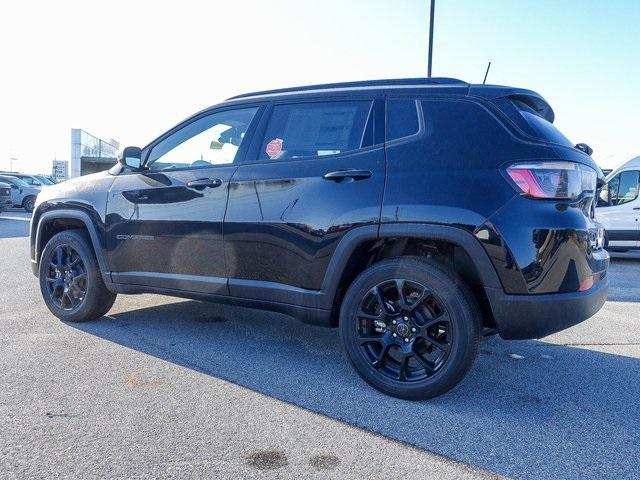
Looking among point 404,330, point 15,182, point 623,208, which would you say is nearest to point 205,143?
point 404,330

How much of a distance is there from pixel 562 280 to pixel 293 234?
1.64m

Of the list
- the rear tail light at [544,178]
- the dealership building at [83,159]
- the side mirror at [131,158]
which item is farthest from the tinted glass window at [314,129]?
the dealership building at [83,159]

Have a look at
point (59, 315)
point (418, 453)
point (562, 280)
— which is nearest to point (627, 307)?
point (562, 280)

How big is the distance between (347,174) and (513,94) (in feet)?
3.68

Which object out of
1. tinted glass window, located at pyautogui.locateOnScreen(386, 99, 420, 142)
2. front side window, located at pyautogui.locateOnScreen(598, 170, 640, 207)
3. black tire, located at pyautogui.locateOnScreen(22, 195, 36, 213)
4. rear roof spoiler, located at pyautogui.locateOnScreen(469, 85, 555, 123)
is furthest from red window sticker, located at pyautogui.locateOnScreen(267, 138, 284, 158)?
black tire, located at pyautogui.locateOnScreen(22, 195, 36, 213)

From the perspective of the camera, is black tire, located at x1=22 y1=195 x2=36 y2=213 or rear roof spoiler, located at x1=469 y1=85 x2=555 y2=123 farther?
black tire, located at x1=22 y1=195 x2=36 y2=213

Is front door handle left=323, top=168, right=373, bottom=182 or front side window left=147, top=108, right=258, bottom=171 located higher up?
front side window left=147, top=108, right=258, bottom=171

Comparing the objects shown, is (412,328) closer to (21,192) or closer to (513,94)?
(513,94)

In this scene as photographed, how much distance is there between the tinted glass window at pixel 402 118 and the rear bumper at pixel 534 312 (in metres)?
1.10

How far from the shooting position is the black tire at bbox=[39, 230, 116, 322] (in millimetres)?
4652

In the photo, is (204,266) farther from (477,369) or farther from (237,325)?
(477,369)

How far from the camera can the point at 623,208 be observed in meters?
11.1

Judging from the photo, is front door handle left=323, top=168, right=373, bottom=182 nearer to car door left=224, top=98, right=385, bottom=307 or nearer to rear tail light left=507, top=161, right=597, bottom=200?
car door left=224, top=98, right=385, bottom=307

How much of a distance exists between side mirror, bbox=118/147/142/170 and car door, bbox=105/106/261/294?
7cm
